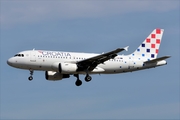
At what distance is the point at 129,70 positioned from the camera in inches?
3351

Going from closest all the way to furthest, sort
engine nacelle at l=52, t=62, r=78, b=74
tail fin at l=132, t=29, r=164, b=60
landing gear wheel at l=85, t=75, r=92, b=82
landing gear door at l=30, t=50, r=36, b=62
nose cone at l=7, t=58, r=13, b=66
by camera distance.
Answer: landing gear door at l=30, t=50, r=36, b=62
engine nacelle at l=52, t=62, r=78, b=74
nose cone at l=7, t=58, r=13, b=66
landing gear wheel at l=85, t=75, r=92, b=82
tail fin at l=132, t=29, r=164, b=60

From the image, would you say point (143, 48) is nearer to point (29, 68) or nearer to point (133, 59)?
point (133, 59)

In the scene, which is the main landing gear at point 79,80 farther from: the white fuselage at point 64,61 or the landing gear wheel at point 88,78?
the white fuselage at point 64,61

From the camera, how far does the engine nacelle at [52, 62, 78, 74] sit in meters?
80.6

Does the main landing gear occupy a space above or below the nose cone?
below

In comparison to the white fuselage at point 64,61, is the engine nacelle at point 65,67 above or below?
below

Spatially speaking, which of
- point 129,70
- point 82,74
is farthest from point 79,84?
point 129,70

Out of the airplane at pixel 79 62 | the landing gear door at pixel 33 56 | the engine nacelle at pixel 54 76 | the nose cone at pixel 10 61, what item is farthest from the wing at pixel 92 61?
the nose cone at pixel 10 61

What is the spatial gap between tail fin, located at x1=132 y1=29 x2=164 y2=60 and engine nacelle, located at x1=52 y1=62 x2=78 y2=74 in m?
9.95

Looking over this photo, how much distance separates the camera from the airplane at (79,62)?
80.4 meters

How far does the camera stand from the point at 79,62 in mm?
81688

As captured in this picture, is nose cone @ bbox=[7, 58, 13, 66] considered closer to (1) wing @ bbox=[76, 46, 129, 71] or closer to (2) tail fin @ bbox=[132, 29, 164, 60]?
(1) wing @ bbox=[76, 46, 129, 71]

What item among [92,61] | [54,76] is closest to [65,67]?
[92,61]

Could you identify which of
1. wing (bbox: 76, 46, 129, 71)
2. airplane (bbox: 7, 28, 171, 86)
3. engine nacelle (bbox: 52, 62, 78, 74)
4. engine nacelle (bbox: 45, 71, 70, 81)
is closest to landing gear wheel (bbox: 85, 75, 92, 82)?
airplane (bbox: 7, 28, 171, 86)
